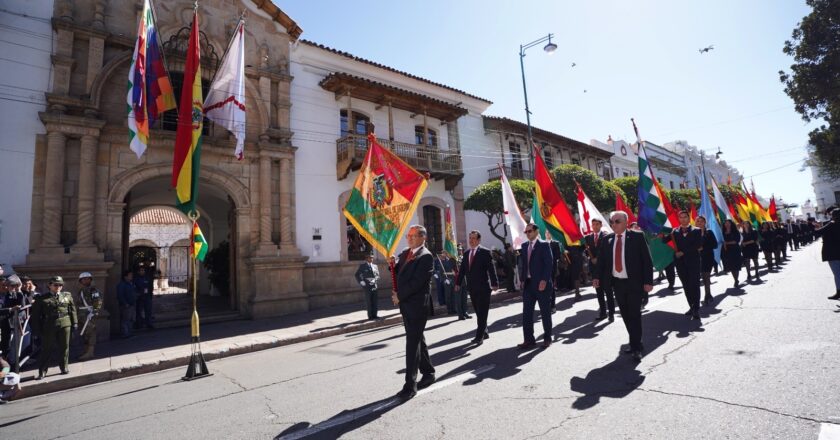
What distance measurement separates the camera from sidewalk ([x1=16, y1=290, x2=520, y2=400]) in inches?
246

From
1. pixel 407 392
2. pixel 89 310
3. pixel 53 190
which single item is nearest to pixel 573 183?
pixel 407 392

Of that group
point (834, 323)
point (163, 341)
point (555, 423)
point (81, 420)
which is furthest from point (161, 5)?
point (834, 323)

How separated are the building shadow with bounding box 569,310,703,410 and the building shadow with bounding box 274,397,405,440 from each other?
1.70 metres

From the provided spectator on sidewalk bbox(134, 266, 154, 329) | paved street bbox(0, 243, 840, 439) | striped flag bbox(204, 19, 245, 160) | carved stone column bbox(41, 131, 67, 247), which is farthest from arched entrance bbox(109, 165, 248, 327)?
paved street bbox(0, 243, 840, 439)

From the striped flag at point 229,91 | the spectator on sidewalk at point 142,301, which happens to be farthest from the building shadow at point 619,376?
the spectator on sidewalk at point 142,301

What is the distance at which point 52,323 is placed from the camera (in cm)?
629

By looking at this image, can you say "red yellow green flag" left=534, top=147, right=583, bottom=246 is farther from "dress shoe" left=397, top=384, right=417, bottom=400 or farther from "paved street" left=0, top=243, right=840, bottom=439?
"dress shoe" left=397, top=384, right=417, bottom=400

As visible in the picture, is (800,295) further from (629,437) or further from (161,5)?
(161,5)

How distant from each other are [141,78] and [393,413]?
8.58 meters

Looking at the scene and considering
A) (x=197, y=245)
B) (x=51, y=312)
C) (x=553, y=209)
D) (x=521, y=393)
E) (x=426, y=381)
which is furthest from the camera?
(x=553, y=209)

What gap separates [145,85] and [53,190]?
12.1 feet

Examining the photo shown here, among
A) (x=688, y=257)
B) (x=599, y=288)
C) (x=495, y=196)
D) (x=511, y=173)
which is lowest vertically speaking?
(x=599, y=288)

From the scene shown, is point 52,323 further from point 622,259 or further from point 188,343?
point 622,259

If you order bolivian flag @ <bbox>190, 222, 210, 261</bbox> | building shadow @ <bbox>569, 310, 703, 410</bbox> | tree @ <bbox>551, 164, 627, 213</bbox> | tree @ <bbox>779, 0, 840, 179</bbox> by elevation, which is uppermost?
tree @ <bbox>779, 0, 840, 179</bbox>
